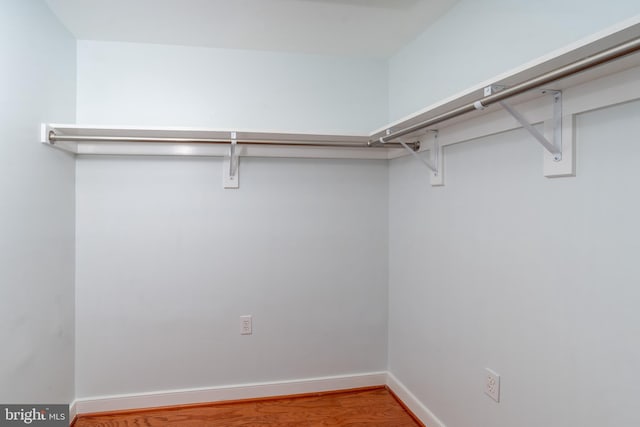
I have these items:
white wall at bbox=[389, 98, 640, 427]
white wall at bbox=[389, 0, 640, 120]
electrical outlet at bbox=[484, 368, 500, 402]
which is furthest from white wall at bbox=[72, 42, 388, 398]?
electrical outlet at bbox=[484, 368, 500, 402]

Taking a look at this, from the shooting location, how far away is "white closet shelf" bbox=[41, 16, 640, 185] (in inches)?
36.3

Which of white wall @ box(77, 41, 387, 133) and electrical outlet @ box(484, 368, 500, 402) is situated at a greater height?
white wall @ box(77, 41, 387, 133)

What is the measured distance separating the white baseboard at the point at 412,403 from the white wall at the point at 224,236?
0.14 metres

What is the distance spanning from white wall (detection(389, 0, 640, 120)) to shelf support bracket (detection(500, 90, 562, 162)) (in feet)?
0.61

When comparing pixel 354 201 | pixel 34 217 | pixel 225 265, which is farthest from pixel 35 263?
pixel 354 201

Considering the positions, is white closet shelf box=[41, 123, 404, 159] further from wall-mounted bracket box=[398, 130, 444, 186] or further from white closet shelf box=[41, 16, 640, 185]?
wall-mounted bracket box=[398, 130, 444, 186]

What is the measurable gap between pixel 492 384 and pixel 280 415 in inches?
47.9

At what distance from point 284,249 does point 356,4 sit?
141 cm

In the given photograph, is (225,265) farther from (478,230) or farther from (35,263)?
(478,230)

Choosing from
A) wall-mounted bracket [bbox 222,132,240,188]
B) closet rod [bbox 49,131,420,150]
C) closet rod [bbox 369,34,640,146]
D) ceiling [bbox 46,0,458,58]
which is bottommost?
wall-mounted bracket [bbox 222,132,240,188]

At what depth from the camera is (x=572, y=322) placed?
1.19 meters

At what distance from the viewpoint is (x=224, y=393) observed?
2307mm

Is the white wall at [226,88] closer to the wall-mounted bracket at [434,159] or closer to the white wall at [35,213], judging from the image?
the white wall at [35,213]

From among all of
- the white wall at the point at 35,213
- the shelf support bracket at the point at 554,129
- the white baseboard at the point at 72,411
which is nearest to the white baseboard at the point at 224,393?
the white baseboard at the point at 72,411
